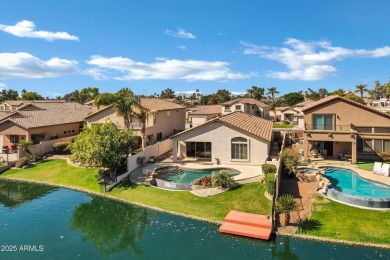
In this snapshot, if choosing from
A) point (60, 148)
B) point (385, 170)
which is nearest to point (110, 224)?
point (60, 148)

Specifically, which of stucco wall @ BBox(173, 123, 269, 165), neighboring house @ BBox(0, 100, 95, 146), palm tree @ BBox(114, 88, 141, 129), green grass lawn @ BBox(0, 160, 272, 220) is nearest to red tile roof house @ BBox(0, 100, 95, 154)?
neighboring house @ BBox(0, 100, 95, 146)

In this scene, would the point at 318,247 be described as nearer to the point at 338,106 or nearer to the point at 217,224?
the point at 217,224

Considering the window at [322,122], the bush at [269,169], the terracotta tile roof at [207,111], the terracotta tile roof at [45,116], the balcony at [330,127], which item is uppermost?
the terracotta tile roof at [207,111]

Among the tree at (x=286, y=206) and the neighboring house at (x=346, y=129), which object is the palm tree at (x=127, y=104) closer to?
the neighboring house at (x=346, y=129)

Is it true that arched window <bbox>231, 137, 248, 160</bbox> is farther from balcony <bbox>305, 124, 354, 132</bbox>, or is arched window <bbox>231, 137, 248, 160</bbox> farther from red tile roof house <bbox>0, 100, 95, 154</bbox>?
red tile roof house <bbox>0, 100, 95, 154</bbox>

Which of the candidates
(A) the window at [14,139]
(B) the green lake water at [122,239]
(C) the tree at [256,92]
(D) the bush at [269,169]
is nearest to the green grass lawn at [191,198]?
(B) the green lake water at [122,239]
